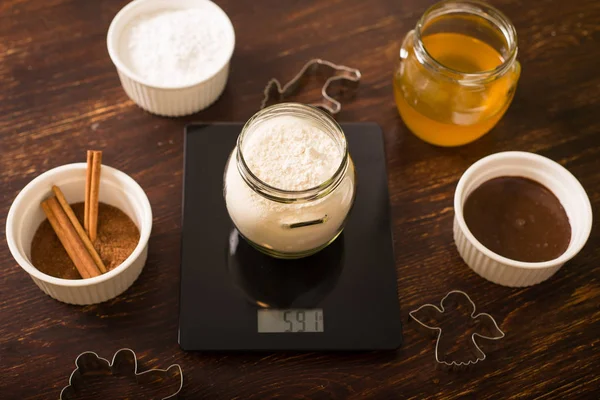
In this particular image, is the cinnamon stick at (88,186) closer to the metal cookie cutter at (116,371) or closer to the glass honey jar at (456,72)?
the metal cookie cutter at (116,371)

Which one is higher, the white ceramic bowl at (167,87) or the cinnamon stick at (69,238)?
the white ceramic bowl at (167,87)

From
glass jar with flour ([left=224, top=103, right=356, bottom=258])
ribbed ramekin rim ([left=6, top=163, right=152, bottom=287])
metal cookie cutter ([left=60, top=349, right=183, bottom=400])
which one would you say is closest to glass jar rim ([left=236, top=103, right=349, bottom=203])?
glass jar with flour ([left=224, top=103, right=356, bottom=258])

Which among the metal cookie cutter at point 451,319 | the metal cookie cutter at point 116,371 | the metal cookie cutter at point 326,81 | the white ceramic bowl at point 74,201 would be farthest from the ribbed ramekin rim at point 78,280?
the metal cookie cutter at point 451,319

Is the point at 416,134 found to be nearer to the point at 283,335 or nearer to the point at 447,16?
the point at 447,16

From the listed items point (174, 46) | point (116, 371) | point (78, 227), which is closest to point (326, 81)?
point (174, 46)

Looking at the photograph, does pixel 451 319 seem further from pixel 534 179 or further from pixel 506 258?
pixel 534 179

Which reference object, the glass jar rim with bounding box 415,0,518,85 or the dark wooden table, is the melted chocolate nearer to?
the dark wooden table
